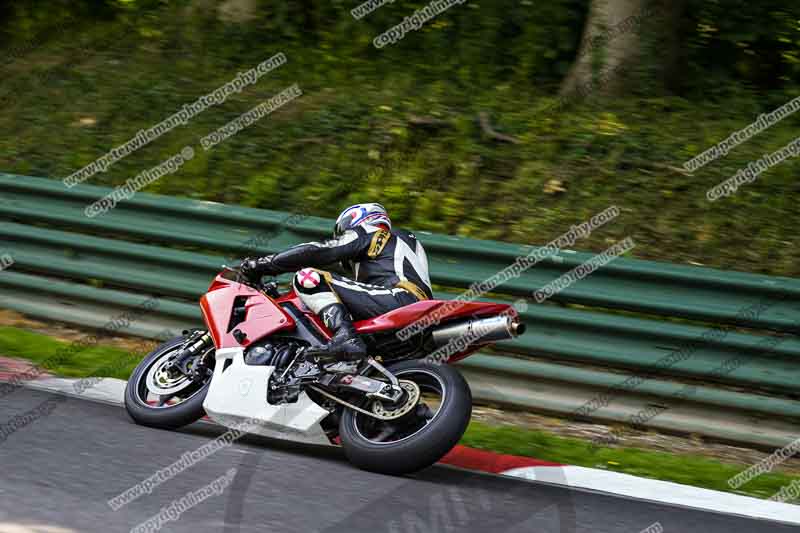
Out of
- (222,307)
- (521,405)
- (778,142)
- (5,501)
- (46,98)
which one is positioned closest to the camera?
(5,501)

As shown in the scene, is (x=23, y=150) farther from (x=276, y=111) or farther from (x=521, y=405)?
(x=521, y=405)

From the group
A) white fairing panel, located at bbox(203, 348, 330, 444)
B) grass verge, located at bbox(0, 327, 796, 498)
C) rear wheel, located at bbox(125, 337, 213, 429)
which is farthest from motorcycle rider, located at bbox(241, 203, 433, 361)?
grass verge, located at bbox(0, 327, 796, 498)

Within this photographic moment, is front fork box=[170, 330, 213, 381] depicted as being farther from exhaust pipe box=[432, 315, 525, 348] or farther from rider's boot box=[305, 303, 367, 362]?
exhaust pipe box=[432, 315, 525, 348]

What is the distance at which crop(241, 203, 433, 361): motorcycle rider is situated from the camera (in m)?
6.09

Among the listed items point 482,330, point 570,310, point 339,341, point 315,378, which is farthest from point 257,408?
point 570,310

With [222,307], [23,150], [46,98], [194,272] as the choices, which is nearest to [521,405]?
[222,307]

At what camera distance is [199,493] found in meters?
5.06

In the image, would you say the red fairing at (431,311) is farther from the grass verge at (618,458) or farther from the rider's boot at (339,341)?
the grass verge at (618,458)

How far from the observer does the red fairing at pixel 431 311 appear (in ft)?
18.6

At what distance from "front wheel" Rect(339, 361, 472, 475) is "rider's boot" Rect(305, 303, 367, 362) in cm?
24

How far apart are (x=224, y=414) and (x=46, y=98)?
253 inches

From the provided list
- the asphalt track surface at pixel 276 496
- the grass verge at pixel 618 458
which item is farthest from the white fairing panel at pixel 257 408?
the grass verge at pixel 618 458

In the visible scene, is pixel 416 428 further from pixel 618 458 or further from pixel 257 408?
pixel 618 458

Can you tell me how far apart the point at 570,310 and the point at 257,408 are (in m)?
2.46
